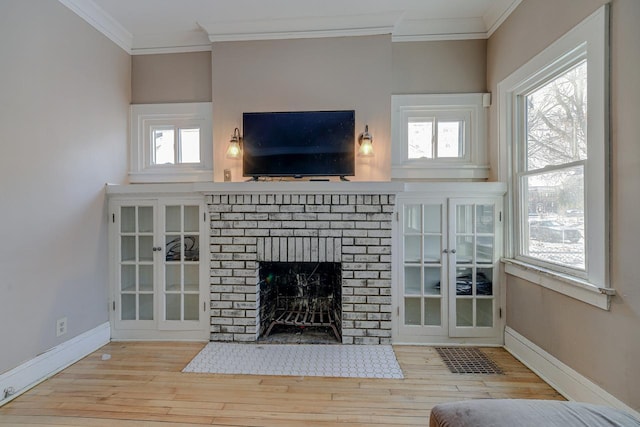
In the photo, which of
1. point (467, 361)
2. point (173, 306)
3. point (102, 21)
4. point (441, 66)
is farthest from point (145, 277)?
point (441, 66)

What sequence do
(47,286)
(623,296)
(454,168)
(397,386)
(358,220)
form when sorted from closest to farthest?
(623,296) → (397,386) → (47,286) → (358,220) → (454,168)

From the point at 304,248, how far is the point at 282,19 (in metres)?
2.10

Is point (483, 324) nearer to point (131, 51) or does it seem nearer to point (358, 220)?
point (358, 220)

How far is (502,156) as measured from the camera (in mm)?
2750

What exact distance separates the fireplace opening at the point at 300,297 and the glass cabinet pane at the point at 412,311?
0.62m

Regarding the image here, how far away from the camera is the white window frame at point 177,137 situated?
317 centimetres

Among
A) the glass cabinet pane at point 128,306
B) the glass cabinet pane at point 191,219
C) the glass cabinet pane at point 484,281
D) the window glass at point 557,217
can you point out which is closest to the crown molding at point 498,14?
the window glass at point 557,217

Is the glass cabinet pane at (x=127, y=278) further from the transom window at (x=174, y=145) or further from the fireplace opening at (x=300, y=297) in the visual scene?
the fireplace opening at (x=300, y=297)

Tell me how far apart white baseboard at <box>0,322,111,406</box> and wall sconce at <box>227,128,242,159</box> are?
1.93 metres

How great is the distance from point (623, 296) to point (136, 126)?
4036 mm

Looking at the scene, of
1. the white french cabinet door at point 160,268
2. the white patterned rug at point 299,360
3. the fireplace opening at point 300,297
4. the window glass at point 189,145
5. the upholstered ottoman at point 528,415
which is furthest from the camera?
the window glass at point 189,145

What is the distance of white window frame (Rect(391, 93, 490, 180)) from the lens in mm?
3014

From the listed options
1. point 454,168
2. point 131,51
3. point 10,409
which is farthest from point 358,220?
point 131,51

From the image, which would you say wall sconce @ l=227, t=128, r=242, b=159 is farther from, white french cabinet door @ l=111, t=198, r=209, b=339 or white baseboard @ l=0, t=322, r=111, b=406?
white baseboard @ l=0, t=322, r=111, b=406
